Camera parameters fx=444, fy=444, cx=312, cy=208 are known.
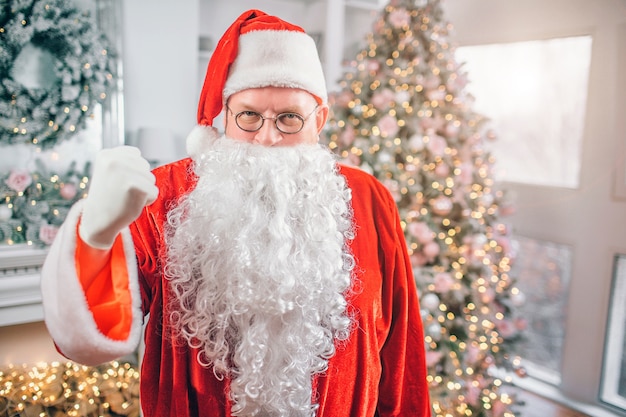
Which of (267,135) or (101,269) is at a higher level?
(267,135)

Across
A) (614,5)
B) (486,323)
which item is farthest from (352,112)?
(614,5)

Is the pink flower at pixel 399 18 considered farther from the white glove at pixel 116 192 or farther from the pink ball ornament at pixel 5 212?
the pink ball ornament at pixel 5 212

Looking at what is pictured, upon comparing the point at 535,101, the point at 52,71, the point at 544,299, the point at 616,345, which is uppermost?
the point at 535,101

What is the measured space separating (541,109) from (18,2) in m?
2.90

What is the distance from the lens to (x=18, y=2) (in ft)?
5.62

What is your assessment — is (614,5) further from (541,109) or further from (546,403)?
(546,403)

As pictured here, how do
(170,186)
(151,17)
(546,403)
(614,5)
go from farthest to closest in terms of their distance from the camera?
(546,403) < (614,5) < (151,17) < (170,186)

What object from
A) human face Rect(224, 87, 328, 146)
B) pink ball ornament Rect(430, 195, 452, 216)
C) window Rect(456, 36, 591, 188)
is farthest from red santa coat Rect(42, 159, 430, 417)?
window Rect(456, 36, 591, 188)

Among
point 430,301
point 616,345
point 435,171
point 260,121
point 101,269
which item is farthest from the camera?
point 616,345

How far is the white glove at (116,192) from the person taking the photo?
697 mm

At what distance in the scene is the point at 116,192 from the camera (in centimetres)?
70

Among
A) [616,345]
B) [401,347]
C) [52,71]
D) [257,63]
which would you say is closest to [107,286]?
[257,63]

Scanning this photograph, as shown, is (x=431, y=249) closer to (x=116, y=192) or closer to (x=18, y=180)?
(x=116, y=192)

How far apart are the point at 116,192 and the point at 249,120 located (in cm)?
41
